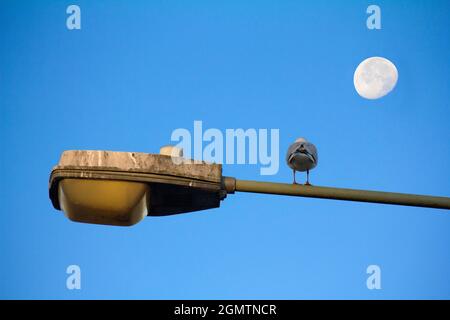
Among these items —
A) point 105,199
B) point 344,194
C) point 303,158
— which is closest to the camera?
point 105,199

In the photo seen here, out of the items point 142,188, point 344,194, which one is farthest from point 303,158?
point 142,188

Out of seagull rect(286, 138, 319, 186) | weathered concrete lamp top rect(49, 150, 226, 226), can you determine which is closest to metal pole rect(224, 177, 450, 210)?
weathered concrete lamp top rect(49, 150, 226, 226)

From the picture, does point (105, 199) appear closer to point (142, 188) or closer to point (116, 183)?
point (116, 183)

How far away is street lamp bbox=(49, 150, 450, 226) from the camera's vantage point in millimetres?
6699

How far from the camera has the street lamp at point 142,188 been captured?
670cm

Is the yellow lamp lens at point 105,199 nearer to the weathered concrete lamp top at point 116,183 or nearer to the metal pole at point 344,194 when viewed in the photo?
the weathered concrete lamp top at point 116,183

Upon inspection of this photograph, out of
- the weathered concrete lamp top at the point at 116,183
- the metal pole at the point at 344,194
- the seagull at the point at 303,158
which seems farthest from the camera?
the seagull at the point at 303,158

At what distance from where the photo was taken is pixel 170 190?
695 centimetres

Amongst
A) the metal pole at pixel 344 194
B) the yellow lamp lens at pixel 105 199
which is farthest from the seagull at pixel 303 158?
the yellow lamp lens at pixel 105 199

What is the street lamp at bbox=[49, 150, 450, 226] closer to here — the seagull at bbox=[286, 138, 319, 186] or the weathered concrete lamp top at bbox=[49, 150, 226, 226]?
the weathered concrete lamp top at bbox=[49, 150, 226, 226]

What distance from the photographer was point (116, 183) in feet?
22.0

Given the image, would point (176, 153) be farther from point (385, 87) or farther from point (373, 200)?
point (385, 87)

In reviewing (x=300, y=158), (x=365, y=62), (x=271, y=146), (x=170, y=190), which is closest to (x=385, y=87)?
(x=365, y=62)

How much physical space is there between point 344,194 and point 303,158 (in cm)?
187
